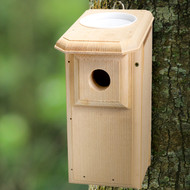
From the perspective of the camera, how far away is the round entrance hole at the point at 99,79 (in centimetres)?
271

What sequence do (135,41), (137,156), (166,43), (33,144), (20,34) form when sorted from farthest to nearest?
(33,144), (20,34), (166,43), (137,156), (135,41)

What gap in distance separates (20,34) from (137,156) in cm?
241

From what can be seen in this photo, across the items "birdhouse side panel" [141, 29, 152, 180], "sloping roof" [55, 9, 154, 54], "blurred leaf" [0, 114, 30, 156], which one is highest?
"sloping roof" [55, 9, 154, 54]

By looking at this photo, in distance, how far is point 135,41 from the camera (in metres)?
2.55

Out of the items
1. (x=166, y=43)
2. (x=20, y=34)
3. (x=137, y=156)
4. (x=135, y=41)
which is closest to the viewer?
(x=135, y=41)

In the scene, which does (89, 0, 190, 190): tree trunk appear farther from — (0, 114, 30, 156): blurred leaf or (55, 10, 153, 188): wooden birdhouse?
(0, 114, 30, 156): blurred leaf

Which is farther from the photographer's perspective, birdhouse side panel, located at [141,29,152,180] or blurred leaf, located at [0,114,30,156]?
blurred leaf, located at [0,114,30,156]

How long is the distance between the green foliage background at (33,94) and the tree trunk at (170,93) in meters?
1.85

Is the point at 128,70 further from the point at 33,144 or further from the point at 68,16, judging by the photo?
the point at 33,144

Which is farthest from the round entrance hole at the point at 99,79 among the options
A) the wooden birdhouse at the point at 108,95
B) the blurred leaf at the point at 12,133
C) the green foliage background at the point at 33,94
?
the blurred leaf at the point at 12,133

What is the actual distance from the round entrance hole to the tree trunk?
0.26m

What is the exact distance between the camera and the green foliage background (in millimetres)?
4934

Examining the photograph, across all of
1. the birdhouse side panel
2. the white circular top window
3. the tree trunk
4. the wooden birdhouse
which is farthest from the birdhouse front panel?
the tree trunk

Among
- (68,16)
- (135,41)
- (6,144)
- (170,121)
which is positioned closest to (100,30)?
(135,41)
